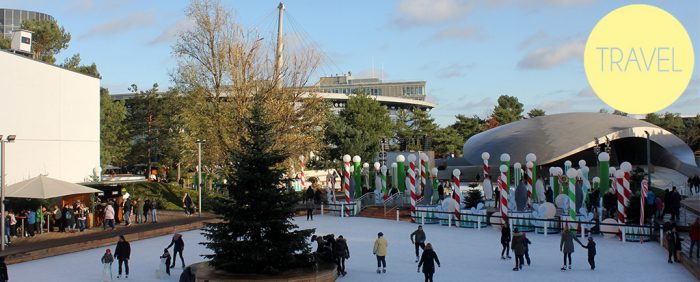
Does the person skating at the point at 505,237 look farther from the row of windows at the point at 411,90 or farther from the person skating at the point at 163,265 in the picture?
the row of windows at the point at 411,90

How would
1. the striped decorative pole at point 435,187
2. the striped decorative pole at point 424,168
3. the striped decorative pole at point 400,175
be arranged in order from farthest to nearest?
the striped decorative pole at point 400,175 → the striped decorative pole at point 435,187 → the striped decorative pole at point 424,168

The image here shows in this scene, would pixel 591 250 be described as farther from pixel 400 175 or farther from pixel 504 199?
pixel 400 175

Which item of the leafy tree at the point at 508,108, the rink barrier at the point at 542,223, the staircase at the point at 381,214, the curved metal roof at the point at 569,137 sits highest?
the leafy tree at the point at 508,108

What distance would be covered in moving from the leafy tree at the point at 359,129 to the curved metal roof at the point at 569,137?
9394 mm

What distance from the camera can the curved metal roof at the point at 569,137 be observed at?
47.2m

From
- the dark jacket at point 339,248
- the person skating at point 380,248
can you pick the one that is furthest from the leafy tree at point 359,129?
the dark jacket at point 339,248

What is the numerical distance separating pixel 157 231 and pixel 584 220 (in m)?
15.0

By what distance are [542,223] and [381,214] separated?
29.7ft

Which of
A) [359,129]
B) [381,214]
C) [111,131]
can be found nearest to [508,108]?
[359,129]

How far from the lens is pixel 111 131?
52031 mm

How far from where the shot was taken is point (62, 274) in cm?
1580

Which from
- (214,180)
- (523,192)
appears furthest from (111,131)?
(523,192)

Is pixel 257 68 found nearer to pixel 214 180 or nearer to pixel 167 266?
pixel 214 180

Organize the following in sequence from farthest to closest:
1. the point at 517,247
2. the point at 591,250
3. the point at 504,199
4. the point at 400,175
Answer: the point at 400,175 < the point at 504,199 < the point at 517,247 < the point at 591,250
